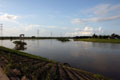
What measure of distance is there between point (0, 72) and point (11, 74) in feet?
3.28

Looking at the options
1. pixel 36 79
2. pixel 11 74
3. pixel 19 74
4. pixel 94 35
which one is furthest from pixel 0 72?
pixel 94 35

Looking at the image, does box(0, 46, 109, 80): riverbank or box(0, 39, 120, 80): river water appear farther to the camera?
box(0, 39, 120, 80): river water

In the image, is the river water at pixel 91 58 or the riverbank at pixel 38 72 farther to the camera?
the river water at pixel 91 58

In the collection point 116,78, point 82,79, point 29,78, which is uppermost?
point 29,78

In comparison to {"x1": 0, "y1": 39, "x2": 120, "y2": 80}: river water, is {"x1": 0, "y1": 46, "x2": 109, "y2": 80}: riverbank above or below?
above

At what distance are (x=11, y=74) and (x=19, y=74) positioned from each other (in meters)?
0.51

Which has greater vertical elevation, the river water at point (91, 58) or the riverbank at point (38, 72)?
the riverbank at point (38, 72)

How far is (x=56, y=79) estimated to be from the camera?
6660 mm

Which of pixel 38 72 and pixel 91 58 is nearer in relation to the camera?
pixel 38 72

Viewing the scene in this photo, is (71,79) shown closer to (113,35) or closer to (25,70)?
(25,70)

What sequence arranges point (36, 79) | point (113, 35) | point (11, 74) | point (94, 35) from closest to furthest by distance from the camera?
point (36, 79) < point (11, 74) < point (113, 35) < point (94, 35)

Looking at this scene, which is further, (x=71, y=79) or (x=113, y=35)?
(x=113, y=35)

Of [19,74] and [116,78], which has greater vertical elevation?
[19,74]

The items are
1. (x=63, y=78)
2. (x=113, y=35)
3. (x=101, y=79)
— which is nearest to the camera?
(x=63, y=78)
